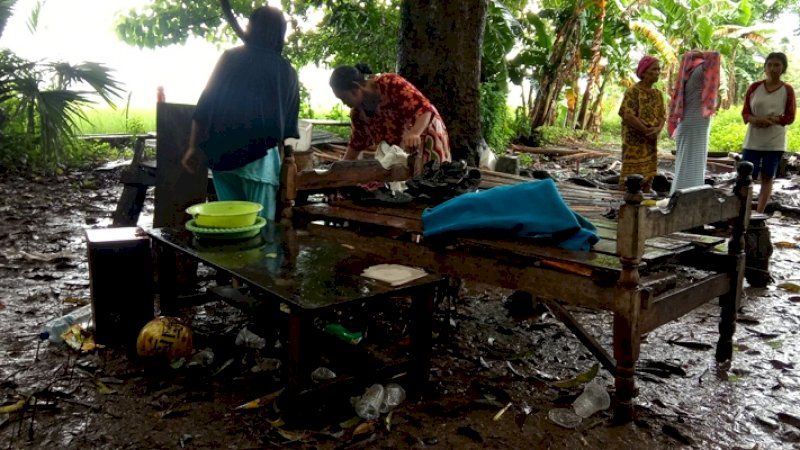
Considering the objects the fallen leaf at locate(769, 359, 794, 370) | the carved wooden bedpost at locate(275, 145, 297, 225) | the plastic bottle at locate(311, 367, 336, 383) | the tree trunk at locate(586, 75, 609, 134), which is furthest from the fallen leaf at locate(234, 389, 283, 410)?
the tree trunk at locate(586, 75, 609, 134)

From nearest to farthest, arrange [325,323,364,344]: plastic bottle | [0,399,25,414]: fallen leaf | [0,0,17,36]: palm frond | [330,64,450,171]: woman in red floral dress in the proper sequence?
[0,399,25,414]: fallen leaf, [325,323,364,344]: plastic bottle, [330,64,450,171]: woman in red floral dress, [0,0,17,36]: palm frond

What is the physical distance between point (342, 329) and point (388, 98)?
2.11 metres

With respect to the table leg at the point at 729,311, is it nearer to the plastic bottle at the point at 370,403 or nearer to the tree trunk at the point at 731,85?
the plastic bottle at the point at 370,403

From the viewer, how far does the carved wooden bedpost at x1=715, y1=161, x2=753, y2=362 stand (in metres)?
3.35

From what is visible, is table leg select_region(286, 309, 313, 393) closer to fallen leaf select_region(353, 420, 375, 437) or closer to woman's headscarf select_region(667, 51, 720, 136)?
fallen leaf select_region(353, 420, 375, 437)

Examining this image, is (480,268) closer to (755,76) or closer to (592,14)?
(592,14)

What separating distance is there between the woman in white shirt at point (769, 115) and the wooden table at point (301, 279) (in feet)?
16.6

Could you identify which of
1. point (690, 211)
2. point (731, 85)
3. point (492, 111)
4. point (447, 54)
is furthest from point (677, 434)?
point (731, 85)

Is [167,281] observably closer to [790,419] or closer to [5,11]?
[790,419]

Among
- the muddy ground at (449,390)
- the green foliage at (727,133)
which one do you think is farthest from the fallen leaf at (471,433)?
the green foliage at (727,133)

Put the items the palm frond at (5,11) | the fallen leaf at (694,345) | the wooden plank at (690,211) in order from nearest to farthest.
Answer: the wooden plank at (690,211) → the fallen leaf at (694,345) → the palm frond at (5,11)

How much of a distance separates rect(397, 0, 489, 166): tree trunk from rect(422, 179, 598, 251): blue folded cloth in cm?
321

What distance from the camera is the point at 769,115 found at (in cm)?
635

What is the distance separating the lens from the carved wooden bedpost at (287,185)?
384cm
